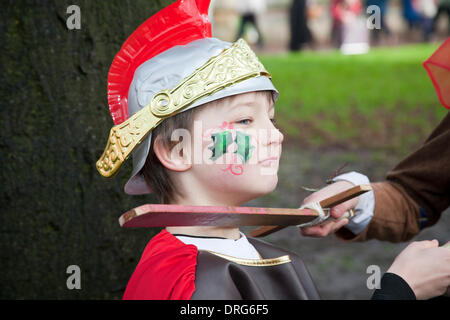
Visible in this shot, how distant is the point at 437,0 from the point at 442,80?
674 inches

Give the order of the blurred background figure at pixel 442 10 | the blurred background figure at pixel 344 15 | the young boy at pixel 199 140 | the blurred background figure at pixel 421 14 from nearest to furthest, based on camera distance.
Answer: the young boy at pixel 199 140
the blurred background figure at pixel 344 15
the blurred background figure at pixel 421 14
the blurred background figure at pixel 442 10

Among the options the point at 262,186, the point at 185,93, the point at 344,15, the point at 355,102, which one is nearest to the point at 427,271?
the point at 262,186

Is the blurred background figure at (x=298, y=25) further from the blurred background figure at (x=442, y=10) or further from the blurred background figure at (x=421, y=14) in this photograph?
the blurred background figure at (x=442, y=10)

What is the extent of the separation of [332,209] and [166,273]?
0.69 m

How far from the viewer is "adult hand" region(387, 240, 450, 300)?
1733 mm

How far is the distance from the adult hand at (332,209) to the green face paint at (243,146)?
0.44 metres

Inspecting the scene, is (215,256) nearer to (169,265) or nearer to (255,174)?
(169,265)

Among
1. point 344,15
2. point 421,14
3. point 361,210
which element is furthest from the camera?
point 421,14

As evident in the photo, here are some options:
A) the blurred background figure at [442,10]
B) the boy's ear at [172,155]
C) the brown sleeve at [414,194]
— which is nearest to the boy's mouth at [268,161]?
the boy's ear at [172,155]

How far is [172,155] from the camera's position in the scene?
182cm

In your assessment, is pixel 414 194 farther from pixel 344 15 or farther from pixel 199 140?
pixel 344 15

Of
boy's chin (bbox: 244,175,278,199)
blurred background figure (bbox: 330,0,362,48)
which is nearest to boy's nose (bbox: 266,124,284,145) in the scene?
boy's chin (bbox: 244,175,278,199)

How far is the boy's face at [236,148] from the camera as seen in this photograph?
5.74 ft

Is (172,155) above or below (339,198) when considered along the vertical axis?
above
